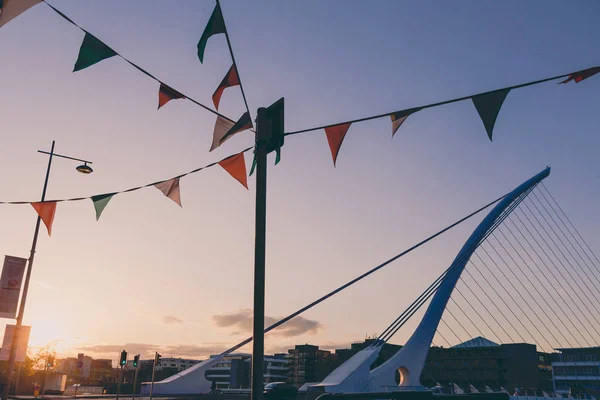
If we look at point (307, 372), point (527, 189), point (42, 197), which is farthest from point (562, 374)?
point (42, 197)

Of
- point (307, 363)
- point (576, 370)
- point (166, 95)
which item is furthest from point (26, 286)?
point (307, 363)

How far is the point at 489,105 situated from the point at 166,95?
553 centimetres

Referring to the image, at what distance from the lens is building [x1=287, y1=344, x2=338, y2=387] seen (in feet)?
551

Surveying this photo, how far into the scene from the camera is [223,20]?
753cm

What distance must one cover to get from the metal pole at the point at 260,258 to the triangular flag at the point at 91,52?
2.56m

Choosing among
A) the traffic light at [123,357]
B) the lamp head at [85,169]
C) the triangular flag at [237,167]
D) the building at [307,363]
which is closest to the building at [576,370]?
the building at [307,363]

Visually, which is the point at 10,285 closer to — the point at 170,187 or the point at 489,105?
the point at 170,187

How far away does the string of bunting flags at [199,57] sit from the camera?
6.57 meters

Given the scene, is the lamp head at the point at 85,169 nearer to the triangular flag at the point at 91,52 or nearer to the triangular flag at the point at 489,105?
the triangular flag at the point at 91,52

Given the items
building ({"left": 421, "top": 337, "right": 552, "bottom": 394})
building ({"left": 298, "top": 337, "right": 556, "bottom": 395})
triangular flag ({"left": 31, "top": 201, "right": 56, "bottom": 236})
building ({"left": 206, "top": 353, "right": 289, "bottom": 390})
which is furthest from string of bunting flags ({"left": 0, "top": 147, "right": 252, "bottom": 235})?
building ({"left": 206, "top": 353, "right": 289, "bottom": 390})

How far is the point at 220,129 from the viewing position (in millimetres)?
9234

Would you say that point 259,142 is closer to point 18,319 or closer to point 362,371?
point 18,319

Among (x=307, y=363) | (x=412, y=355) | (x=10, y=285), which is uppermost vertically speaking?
(x=307, y=363)

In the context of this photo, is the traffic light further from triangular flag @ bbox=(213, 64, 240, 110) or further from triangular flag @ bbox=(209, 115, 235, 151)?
triangular flag @ bbox=(213, 64, 240, 110)
